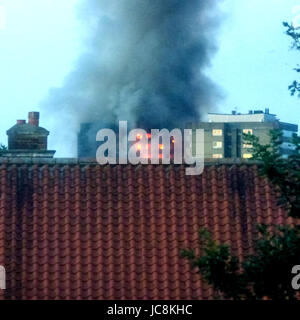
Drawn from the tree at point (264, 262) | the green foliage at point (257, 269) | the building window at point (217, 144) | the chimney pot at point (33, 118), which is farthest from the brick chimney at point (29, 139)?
the building window at point (217, 144)

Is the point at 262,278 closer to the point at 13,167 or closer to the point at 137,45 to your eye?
the point at 13,167

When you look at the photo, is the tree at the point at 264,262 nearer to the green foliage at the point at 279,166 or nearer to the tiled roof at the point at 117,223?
the green foliage at the point at 279,166

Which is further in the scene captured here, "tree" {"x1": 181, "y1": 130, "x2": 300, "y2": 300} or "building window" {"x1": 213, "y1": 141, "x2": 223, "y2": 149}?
"building window" {"x1": 213, "y1": 141, "x2": 223, "y2": 149}

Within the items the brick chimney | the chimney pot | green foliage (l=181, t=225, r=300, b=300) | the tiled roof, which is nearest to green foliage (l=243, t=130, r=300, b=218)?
green foliage (l=181, t=225, r=300, b=300)

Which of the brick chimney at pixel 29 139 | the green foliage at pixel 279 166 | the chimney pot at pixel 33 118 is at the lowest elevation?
the green foliage at pixel 279 166

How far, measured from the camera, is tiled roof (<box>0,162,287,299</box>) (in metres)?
16.9

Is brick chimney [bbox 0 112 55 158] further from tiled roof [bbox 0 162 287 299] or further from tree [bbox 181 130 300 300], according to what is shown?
tree [bbox 181 130 300 300]

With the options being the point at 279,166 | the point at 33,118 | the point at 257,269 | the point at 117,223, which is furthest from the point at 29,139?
the point at 257,269

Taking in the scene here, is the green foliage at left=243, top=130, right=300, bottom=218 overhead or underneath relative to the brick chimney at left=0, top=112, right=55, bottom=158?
underneath

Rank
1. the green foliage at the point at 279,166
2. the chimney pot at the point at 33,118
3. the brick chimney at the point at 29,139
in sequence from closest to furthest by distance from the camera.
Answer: the green foliage at the point at 279,166 < the brick chimney at the point at 29,139 < the chimney pot at the point at 33,118

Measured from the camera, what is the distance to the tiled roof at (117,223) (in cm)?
1691

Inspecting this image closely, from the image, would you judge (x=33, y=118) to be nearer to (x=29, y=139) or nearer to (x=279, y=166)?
(x=29, y=139)

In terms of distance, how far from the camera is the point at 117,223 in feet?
57.5
